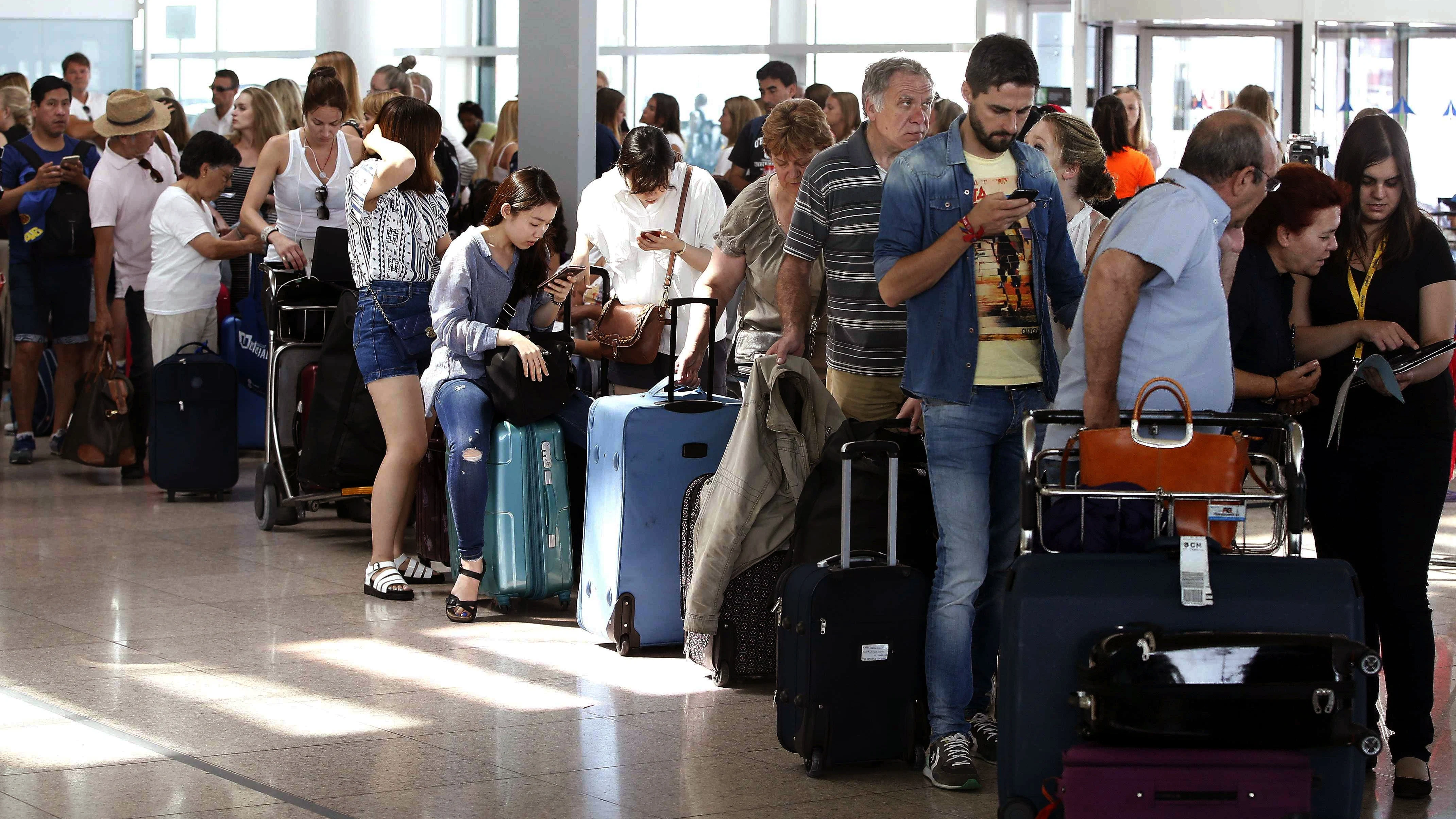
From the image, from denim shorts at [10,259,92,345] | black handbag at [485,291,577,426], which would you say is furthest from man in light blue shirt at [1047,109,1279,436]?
denim shorts at [10,259,92,345]

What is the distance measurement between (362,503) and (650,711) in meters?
3.22

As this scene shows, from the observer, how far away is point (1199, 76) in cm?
1353

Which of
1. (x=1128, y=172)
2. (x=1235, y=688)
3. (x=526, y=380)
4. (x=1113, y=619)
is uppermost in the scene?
(x=1128, y=172)

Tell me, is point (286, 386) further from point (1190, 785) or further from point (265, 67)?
point (265, 67)

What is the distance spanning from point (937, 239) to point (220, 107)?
1031cm

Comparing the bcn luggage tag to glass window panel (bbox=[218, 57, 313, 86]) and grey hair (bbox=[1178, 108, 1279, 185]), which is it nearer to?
grey hair (bbox=[1178, 108, 1279, 185])

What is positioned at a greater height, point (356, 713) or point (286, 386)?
point (286, 386)

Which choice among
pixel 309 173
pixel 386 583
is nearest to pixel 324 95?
pixel 309 173

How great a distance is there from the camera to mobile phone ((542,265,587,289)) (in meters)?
5.70

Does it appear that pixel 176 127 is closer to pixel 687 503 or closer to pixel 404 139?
pixel 404 139

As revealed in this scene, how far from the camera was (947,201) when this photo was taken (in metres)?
3.86

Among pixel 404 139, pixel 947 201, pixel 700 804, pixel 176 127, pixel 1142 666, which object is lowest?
pixel 700 804

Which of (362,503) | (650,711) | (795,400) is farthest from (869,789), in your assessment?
(362,503)

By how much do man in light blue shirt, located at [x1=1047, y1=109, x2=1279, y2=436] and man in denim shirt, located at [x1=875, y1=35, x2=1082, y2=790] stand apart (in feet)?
0.88
